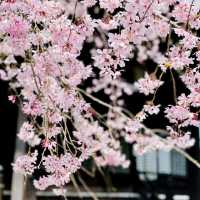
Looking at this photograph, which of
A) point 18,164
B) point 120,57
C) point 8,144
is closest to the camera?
point 120,57

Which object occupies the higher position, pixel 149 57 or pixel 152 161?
pixel 149 57

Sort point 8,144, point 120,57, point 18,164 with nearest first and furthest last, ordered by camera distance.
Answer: point 120,57 → point 18,164 → point 8,144

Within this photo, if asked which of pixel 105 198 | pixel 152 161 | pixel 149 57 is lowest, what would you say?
pixel 105 198

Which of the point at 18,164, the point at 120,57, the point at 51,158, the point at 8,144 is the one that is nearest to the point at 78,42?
the point at 120,57

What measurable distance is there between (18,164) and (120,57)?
1.98 feet

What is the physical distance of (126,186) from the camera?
3.90 meters

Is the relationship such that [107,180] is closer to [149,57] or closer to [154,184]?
[154,184]

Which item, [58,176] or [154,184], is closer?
[58,176]

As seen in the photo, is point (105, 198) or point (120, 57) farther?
point (105, 198)

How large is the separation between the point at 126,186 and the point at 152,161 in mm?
296

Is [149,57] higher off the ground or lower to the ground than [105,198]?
higher

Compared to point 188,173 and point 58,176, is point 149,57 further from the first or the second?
point 58,176

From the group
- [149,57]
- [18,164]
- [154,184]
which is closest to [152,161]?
[154,184]

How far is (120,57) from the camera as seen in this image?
1.64 m
